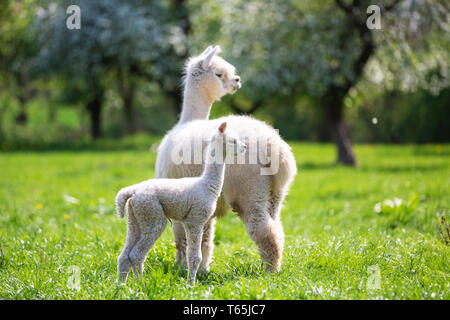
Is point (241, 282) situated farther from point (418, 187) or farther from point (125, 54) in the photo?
point (125, 54)

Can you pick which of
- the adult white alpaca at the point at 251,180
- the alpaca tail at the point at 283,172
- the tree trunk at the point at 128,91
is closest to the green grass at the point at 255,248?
the adult white alpaca at the point at 251,180

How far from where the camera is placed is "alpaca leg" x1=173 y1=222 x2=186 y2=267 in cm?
402

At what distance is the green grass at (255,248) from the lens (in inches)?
126

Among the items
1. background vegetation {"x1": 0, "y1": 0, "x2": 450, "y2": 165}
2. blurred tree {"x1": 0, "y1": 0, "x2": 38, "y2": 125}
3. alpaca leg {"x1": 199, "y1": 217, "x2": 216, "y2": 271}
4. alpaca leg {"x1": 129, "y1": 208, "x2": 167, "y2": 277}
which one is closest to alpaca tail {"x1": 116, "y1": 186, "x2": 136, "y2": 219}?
alpaca leg {"x1": 129, "y1": 208, "x2": 167, "y2": 277}

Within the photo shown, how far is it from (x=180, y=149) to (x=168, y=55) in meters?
14.1

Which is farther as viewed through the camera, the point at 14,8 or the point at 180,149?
the point at 14,8

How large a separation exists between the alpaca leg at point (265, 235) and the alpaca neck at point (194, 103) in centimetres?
131

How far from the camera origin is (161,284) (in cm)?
325

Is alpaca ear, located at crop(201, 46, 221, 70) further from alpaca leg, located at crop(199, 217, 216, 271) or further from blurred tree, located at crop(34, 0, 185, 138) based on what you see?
blurred tree, located at crop(34, 0, 185, 138)

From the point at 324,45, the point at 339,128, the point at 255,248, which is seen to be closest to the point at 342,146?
the point at 339,128

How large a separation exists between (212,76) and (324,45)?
7.83m

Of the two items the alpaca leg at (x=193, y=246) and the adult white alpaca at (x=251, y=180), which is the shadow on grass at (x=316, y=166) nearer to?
the adult white alpaca at (x=251, y=180)

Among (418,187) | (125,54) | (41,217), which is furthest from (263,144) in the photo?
(125,54)

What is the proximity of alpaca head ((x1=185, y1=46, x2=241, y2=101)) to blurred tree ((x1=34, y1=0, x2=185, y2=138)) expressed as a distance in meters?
12.2
